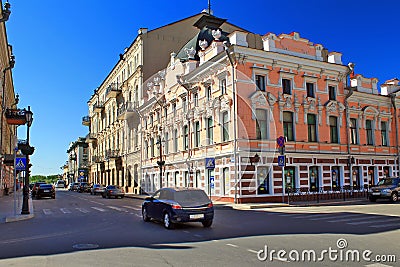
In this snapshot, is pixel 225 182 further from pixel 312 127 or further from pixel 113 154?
pixel 113 154

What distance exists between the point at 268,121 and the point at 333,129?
22.1 feet

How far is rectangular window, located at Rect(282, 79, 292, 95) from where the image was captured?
93.1ft

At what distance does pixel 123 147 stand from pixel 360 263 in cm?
4581

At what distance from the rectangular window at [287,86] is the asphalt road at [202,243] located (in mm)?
14838

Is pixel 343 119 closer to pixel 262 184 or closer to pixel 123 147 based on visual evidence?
pixel 262 184

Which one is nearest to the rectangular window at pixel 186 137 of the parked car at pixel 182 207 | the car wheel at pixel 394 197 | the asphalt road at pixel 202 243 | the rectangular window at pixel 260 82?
the rectangular window at pixel 260 82

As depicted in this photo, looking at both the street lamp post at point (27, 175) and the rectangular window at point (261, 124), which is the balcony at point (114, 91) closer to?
the rectangular window at point (261, 124)

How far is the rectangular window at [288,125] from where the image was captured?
27.8 meters

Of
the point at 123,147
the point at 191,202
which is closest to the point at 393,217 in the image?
the point at 191,202

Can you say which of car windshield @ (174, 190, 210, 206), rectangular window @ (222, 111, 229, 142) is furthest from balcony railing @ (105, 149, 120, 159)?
car windshield @ (174, 190, 210, 206)

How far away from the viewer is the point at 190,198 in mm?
14047

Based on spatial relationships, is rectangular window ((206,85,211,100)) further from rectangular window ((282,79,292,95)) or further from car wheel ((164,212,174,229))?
car wheel ((164,212,174,229))

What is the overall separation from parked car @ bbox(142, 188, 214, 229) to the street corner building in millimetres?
10866

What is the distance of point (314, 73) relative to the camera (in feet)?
97.2
